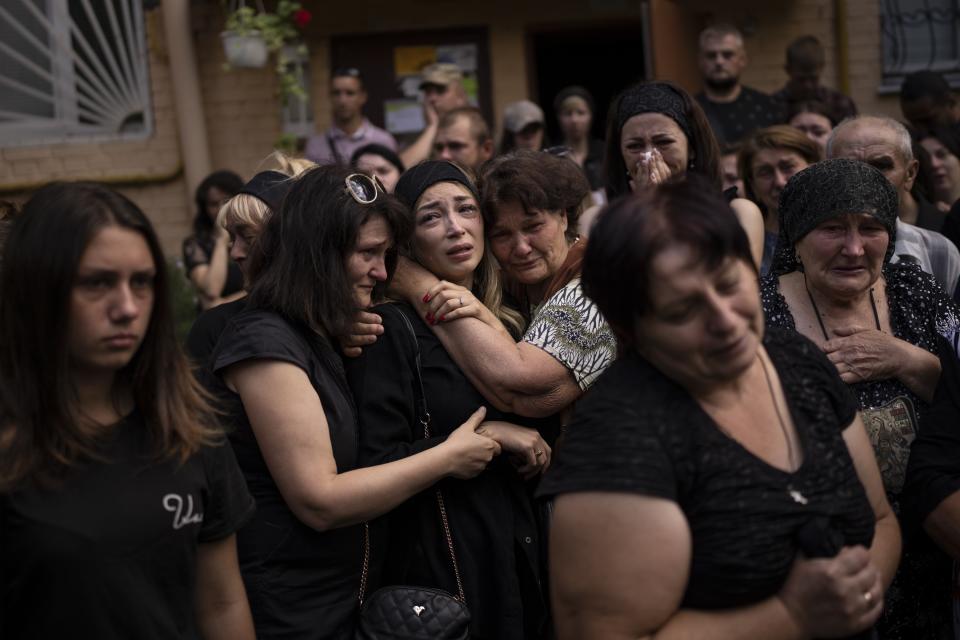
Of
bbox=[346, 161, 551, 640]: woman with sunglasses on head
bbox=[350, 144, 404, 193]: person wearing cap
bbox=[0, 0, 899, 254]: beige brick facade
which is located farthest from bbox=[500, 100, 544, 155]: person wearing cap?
bbox=[346, 161, 551, 640]: woman with sunglasses on head

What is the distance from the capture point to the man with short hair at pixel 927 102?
21.1 feet

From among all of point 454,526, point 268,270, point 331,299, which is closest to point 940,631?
point 454,526

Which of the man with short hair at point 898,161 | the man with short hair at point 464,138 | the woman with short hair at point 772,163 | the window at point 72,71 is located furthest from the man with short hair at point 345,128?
the man with short hair at point 898,161

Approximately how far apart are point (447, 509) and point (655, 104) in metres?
1.60

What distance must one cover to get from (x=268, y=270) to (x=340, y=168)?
1.19 feet

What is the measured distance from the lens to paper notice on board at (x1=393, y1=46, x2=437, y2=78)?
8.57 metres

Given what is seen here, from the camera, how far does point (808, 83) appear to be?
22.6 ft

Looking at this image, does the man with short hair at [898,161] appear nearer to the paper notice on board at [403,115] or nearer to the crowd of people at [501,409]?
the crowd of people at [501,409]

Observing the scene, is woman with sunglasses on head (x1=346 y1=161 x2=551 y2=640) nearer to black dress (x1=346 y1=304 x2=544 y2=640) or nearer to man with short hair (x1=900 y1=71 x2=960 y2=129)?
black dress (x1=346 y1=304 x2=544 y2=640)

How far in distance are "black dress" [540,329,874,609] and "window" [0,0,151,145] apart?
7378 mm

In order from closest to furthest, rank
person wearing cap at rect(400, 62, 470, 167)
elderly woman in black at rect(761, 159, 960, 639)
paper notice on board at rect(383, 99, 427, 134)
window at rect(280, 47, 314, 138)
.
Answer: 1. elderly woman in black at rect(761, 159, 960, 639)
2. person wearing cap at rect(400, 62, 470, 167)
3. window at rect(280, 47, 314, 138)
4. paper notice on board at rect(383, 99, 427, 134)

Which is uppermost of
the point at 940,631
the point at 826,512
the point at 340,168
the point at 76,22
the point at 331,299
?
the point at 76,22

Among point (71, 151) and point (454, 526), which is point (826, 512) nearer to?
point (454, 526)

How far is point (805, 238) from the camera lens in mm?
3152
